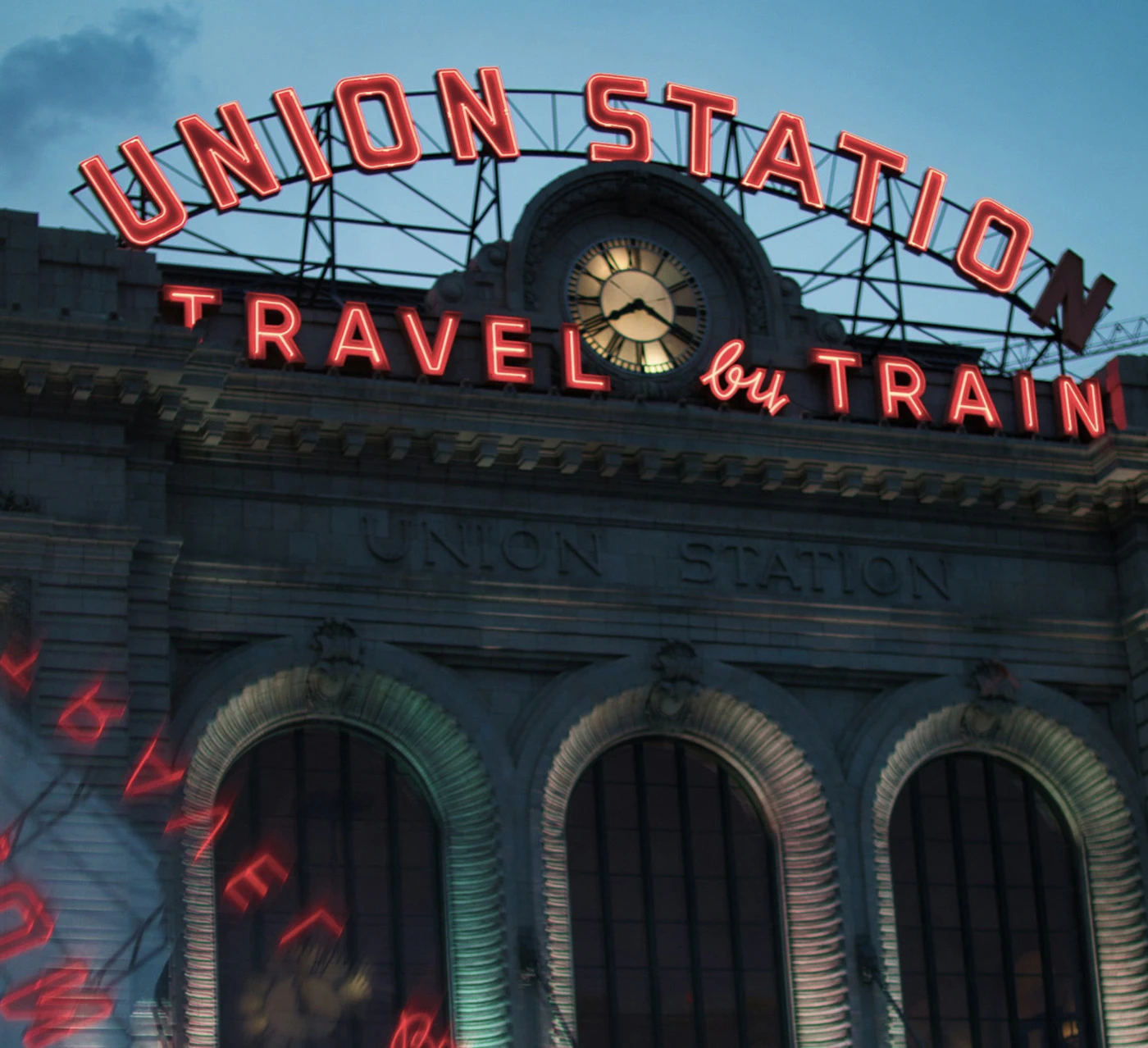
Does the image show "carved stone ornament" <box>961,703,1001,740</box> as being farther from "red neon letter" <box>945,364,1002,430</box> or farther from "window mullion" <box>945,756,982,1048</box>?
"red neon letter" <box>945,364,1002,430</box>

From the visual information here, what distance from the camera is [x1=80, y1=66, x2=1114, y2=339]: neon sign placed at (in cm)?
4909

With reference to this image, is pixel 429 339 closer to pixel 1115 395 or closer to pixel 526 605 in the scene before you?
pixel 526 605

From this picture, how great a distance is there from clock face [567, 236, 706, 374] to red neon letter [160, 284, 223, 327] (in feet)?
25.7

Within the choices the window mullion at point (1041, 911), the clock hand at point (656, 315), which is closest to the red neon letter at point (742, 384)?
the clock hand at point (656, 315)

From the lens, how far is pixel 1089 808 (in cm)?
4925

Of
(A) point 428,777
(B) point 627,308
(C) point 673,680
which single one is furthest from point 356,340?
(C) point 673,680

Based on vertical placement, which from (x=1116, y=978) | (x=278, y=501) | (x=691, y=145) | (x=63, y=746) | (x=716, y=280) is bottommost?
(x=1116, y=978)

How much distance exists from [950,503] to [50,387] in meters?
17.5

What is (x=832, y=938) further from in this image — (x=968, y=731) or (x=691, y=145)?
(x=691, y=145)

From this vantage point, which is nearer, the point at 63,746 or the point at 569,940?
the point at 63,746

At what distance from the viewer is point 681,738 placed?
47.4 m

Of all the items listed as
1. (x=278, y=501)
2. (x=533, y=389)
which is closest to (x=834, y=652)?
(x=533, y=389)

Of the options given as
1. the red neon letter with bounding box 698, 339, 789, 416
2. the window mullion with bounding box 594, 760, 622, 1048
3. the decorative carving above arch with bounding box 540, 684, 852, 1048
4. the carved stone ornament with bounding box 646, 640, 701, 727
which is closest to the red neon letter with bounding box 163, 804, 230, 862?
the decorative carving above arch with bounding box 540, 684, 852, 1048

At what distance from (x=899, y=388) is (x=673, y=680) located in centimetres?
800
